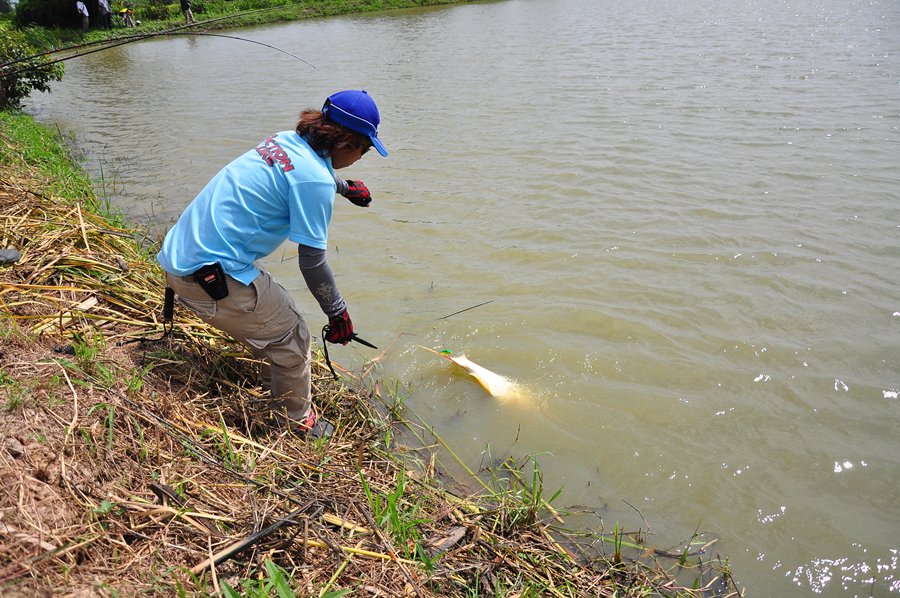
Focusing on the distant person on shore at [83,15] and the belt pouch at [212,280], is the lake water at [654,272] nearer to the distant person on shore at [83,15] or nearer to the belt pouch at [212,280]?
the belt pouch at [212,280]

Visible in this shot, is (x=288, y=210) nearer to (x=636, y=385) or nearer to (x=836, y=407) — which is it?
(x=636, y=385)

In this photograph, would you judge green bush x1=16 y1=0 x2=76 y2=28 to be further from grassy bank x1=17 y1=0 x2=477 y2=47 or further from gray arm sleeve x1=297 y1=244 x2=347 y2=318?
gray arm sleeve x1=297 y1=244 x2=347 y2=318

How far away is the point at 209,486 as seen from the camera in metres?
2.18

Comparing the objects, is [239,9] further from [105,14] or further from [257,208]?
[257,208]

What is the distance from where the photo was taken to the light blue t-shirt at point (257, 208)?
2.46 m

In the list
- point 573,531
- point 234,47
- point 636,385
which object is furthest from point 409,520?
point 234,47

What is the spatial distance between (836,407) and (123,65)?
2283cm

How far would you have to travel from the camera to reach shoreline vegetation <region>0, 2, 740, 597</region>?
178cm

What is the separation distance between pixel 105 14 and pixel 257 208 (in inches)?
1270

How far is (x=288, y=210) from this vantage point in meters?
2.57

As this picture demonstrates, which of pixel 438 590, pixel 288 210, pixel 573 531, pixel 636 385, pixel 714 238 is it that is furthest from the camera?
pixel 714 238

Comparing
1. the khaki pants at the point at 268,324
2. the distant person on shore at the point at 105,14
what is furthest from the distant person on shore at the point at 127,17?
the khaki pants at the point at 268,324

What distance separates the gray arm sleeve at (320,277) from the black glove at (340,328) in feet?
0.10

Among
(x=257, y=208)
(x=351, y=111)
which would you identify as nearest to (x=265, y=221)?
(x=257, y=208)
